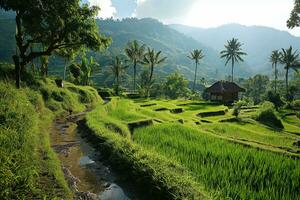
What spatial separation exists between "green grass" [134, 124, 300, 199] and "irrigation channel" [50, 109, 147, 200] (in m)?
A: 2.14

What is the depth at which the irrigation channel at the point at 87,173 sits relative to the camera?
8.41 metres

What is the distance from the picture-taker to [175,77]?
270ft

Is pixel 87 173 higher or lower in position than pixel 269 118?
higher

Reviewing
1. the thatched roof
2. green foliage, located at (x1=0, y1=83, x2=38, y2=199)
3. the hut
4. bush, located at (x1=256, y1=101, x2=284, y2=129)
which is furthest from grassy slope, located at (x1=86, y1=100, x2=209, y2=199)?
the hut

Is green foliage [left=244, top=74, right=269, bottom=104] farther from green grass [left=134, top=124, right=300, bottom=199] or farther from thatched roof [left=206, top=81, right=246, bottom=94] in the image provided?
green grass [left=134, top=124, right=300, bottom=199]

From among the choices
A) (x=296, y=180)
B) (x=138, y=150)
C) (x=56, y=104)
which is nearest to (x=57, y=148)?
(x=138, y=150)

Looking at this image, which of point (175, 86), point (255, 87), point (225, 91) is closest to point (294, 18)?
point (225, 91)

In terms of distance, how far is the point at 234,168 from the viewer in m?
9.38

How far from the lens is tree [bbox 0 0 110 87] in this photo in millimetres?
17906

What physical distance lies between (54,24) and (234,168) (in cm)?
1512

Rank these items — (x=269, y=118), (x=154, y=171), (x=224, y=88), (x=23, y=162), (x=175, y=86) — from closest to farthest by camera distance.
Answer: (x=23, y=162) < (x=154, y=171) < (x=269, y=118) < (x=224, y=88) < (x=175, y=86)

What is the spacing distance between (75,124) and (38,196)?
38.0ft

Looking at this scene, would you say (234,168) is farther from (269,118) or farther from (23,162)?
(269,118)

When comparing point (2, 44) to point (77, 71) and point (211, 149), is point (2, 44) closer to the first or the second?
point (77, 71)
